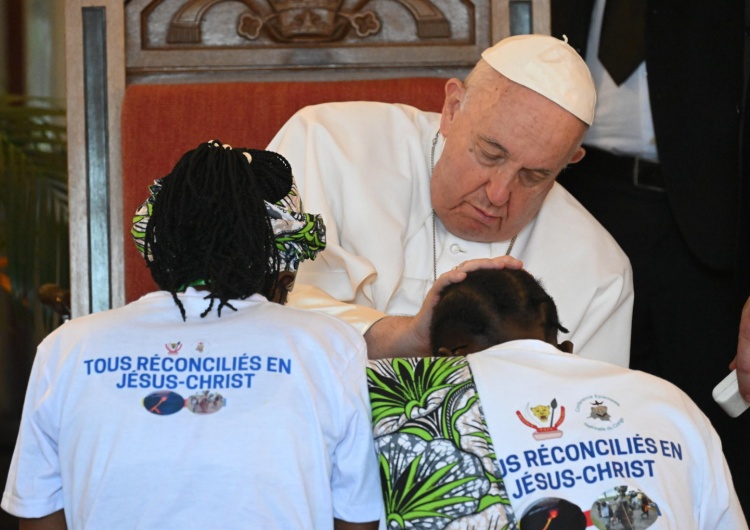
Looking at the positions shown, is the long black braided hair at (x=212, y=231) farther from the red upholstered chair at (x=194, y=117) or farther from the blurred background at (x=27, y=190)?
the blurred background at (x=27, y=190)

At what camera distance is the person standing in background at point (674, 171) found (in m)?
3.46

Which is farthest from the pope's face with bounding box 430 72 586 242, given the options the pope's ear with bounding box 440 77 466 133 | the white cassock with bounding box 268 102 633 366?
the white cassock with bounding box 268 102 633 366

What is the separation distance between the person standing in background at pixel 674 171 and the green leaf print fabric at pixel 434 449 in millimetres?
1688

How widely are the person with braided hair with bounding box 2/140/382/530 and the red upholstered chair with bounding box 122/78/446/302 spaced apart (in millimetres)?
1295

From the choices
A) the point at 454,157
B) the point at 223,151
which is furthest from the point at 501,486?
the point at 454,157

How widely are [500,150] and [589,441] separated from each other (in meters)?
1.07

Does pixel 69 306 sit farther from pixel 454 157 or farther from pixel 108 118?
pixel 454 157

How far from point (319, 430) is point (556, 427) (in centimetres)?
40

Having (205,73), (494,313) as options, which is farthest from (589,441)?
(205,73)

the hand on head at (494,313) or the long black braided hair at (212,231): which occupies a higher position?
the long black braided hair at (212,231)

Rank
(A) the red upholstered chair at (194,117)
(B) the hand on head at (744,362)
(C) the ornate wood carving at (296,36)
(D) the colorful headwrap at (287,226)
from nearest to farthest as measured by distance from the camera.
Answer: (D) the colorful headwrap at (287,226) < (B) the hand on head at (744,362) < (A) the red upholstered chair at (194,117) < (C) the ornate wood carving at (296,36)

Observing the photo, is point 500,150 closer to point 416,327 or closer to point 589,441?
point 416,327

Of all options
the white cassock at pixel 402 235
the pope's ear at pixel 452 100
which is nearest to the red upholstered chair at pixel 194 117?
the white cassock at pixel 402 235

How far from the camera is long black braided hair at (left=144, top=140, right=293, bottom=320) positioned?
200 centimetres
